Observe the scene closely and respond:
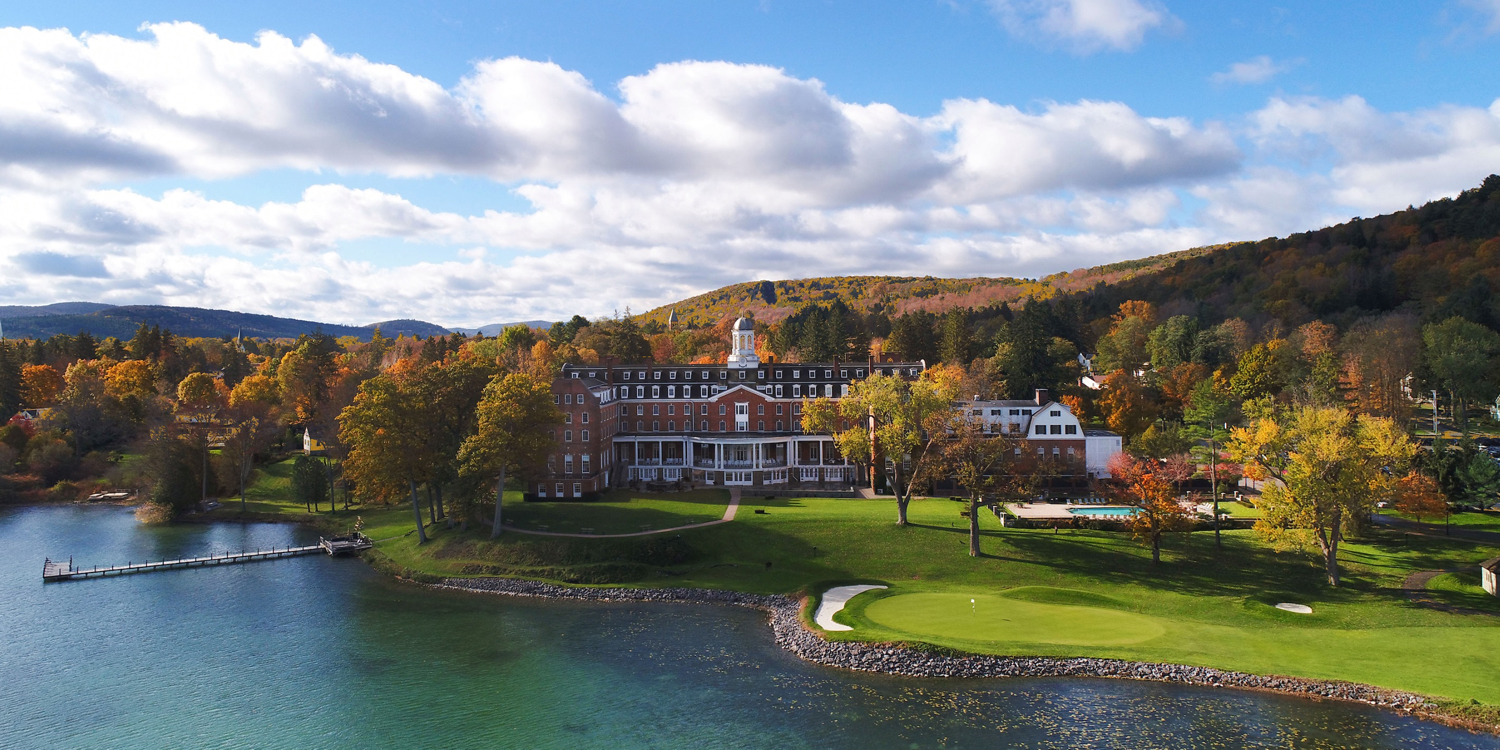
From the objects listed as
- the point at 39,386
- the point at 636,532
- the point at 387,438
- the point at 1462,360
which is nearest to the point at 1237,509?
the point at 1462,360

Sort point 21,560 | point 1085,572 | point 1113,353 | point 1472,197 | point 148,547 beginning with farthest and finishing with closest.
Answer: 1. point 1472,197
2. point 1113,353
3. point 148,547
4. point 21,560
5. point 1085,572

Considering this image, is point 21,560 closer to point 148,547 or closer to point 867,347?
point 148,547

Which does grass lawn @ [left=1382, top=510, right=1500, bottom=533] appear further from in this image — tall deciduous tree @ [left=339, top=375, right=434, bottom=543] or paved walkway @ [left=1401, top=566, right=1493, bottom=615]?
tall deciduous tree @ [left=339, top=375, right=434, bottom=543]

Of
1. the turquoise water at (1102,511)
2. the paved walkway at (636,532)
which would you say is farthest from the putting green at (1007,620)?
the turquoise water at (1102,511)

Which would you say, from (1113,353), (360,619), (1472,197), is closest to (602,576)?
(360,619)

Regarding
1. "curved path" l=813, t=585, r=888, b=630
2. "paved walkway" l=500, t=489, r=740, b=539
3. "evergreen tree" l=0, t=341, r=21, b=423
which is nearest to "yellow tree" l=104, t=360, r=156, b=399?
"evergreen tree" l=0, t=341, r=21, b=423

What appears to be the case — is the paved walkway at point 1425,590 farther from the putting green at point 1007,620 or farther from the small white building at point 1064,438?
the small white building at point 1064,438
